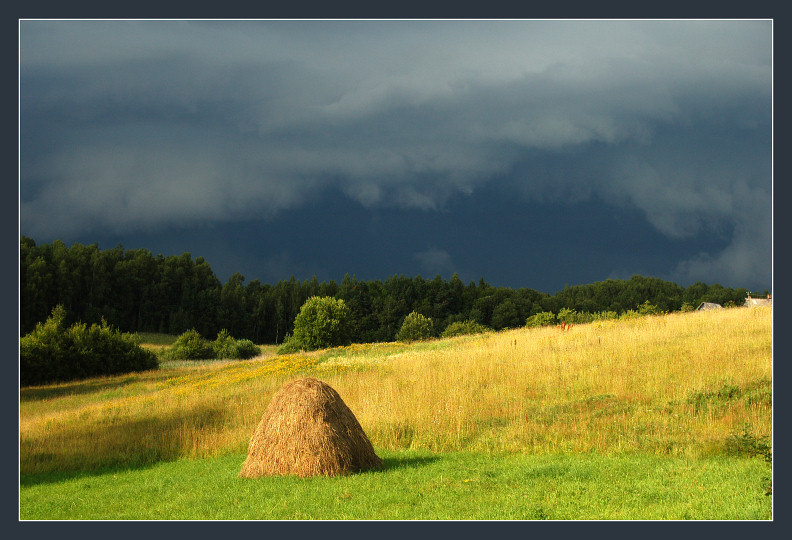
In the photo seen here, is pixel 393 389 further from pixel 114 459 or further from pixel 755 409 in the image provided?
pixel 755 409

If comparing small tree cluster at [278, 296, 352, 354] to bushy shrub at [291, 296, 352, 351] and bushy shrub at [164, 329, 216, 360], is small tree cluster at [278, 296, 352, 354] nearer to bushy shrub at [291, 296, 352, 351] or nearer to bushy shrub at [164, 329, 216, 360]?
bushy shrub at [291, 296, 352, 351]

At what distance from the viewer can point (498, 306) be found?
53.1 m

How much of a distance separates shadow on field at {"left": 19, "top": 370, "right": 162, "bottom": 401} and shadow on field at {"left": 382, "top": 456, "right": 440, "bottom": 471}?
996 cm

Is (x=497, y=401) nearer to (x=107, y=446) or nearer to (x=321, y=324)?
(x=107, y=446)

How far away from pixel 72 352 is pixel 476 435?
1505 centimetres

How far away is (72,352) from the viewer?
21.1 meters

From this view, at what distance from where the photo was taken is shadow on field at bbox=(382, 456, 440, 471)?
10562mm

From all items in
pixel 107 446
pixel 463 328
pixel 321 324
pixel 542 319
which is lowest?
pixel 107 446

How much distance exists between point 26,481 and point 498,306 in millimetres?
44060

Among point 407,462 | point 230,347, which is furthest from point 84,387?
point 407,462

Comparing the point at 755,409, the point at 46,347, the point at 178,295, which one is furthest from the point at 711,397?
the point at 178,295

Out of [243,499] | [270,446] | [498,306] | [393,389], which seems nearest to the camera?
[243,499]

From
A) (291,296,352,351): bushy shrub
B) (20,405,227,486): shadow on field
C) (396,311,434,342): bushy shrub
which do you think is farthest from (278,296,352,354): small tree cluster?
(20,405,227,486): shadow on field

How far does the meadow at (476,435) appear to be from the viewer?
8375 millimetres
